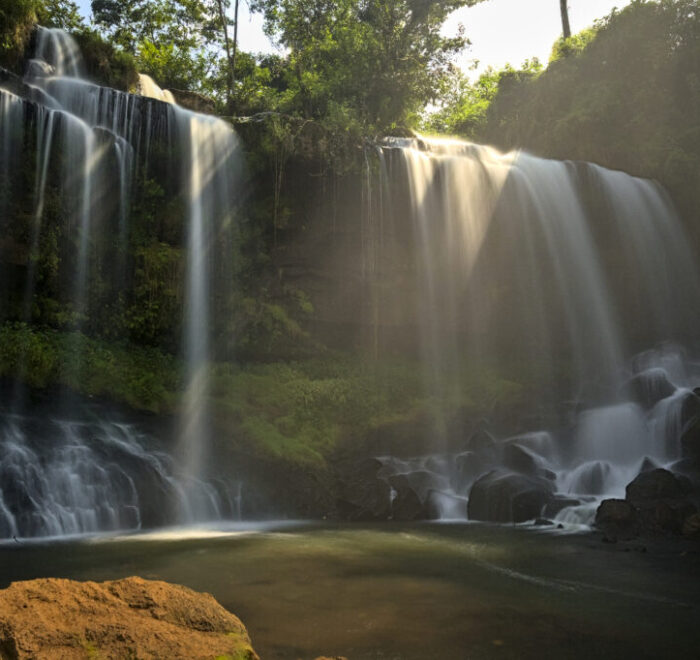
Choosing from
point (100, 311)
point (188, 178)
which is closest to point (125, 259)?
point (100, 311)

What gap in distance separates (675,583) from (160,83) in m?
25.8

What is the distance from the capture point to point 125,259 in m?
15.7

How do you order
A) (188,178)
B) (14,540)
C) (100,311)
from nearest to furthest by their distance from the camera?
(14,540) < (100,311) < (188,178)

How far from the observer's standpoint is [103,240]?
15.6 meters

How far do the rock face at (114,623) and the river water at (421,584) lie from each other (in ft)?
3.23

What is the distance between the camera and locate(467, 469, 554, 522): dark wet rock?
36.4ft

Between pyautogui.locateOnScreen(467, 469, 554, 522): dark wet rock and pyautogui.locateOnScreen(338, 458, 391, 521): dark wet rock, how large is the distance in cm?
168

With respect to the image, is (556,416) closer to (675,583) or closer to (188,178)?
(675,583)

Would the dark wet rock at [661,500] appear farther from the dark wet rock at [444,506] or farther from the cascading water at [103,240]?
the cascading water at [103,240]

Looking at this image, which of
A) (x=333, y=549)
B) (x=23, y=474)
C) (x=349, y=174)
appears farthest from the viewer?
(x=349, y=174)

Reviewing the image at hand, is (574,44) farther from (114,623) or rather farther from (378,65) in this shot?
(114,623)

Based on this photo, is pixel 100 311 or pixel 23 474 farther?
pixel 100 311

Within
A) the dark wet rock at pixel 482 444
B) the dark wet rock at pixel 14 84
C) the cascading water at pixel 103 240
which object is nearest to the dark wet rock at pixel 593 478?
the dark wet rock at pixel 482 444

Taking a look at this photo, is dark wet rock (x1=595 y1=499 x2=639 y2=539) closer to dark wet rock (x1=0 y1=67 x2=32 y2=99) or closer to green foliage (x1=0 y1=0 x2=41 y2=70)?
dark wet rock (x1=0 y1=67 x2=32 y2=99)
